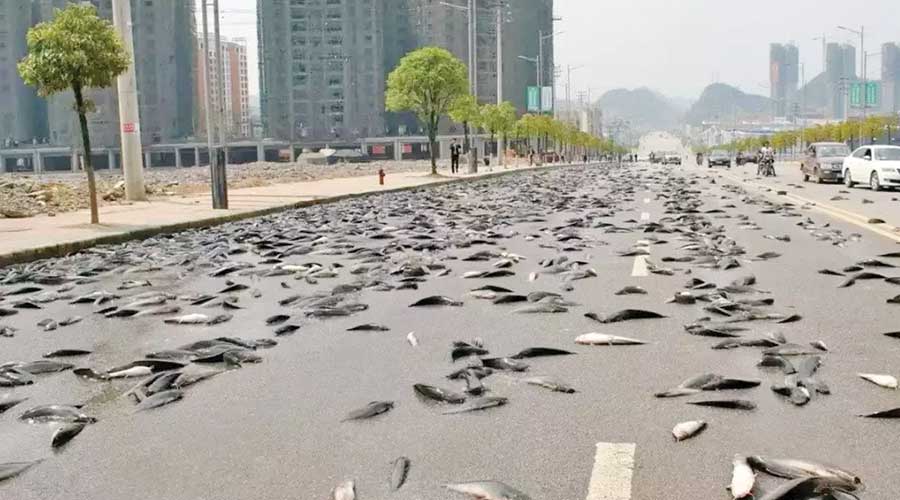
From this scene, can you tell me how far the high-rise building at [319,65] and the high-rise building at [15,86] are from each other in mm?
29413

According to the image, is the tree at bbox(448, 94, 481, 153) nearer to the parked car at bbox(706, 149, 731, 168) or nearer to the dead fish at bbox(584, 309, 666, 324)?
the parked car at bbox(706, 149, 731, 168)

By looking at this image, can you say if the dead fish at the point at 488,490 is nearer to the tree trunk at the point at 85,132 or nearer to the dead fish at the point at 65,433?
the dead fish at the point at 65,433

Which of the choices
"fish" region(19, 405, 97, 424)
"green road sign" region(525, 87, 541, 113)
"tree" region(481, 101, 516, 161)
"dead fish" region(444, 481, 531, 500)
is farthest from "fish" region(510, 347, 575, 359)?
"green road sign" region(525, 87, 541, 113)

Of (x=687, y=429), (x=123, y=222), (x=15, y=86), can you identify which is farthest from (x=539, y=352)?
(x=15, y=86)

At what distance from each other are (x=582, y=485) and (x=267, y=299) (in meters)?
6.09

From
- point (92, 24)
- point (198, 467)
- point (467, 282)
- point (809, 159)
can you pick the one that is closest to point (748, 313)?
point (467, 282)

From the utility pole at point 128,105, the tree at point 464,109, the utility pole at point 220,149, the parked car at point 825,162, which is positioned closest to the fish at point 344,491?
the utility pole at point 220,149

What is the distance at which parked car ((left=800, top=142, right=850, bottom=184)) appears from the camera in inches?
1563

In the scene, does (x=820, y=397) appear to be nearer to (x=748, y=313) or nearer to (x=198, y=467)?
(x=748, y=313)

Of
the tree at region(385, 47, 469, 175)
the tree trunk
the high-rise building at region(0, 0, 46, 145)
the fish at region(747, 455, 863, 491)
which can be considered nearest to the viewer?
the fish at region(747, 455, 863, 491)

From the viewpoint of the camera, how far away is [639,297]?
31.3ft

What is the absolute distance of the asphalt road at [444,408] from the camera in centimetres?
448

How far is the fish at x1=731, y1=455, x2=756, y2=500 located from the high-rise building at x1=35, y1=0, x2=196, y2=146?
120331 millimetres

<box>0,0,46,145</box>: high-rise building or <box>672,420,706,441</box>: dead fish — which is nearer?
<box>672,420,706,441</box>: dead fish
